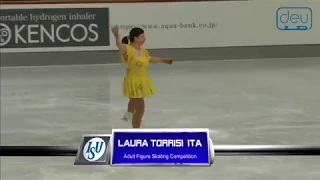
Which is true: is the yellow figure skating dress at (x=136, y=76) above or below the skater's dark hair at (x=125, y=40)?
below

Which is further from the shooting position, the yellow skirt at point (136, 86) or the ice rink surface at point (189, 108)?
the ice rink surface at point (189, 108)

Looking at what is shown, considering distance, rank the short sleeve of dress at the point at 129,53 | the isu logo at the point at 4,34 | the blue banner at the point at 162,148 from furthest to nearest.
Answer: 1. the isu logo at the point at 4,34
2. the short sleeve of dress at the point at 129,53
3. the blue banner at the point at 162,148

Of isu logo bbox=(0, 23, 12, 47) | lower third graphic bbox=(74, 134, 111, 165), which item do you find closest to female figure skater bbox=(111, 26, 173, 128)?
lower third graphic bbox=(74, 134, 111, 165)

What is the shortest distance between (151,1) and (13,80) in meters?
0.71

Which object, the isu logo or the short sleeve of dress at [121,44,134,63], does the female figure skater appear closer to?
the short sleeve of dress at [121,44,134,63]

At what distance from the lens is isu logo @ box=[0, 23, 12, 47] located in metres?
2.09

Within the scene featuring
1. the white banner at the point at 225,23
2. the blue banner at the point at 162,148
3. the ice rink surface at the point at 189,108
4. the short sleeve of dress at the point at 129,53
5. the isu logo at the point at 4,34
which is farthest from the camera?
the isu logo at the point at 4,34

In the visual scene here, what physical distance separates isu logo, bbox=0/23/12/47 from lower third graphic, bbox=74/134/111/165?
5.46 feet

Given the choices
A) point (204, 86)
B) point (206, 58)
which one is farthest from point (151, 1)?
point (206, 58)

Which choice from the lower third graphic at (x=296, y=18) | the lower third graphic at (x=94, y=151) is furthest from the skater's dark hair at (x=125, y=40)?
the lower third graphic at (x=296, y=18)

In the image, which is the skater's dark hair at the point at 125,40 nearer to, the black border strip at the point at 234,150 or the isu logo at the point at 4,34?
the black border strip at the point at 234,150

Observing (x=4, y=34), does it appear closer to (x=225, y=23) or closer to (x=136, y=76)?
(x=225, y=23)

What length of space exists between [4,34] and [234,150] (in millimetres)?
2143

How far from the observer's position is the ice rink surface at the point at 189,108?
37.3 inches
